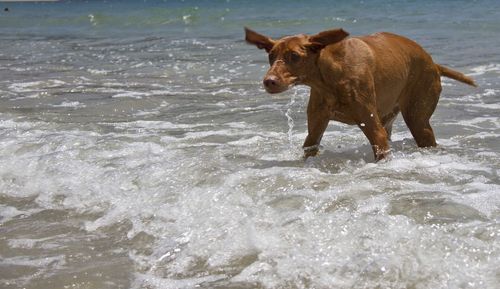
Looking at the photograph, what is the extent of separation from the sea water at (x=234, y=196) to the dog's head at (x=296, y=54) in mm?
771

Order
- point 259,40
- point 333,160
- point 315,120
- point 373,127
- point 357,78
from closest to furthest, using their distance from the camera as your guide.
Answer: point 259,40 → point 357,78 → point 373,127 → point 315,120 → point 333,160

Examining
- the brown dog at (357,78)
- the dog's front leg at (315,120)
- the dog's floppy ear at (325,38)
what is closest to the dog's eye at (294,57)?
the brown dog at (357,78)

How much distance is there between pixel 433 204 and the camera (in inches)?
182

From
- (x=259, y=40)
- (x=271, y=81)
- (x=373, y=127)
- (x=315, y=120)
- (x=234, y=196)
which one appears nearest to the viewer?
(x=271, y=81)

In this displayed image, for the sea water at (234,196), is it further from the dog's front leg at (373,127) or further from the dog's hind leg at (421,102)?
the dog's hind leg at (421,102)

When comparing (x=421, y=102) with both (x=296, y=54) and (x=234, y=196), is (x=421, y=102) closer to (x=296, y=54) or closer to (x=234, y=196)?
(x=296, y=54)

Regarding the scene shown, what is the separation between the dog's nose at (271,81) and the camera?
4848 mm

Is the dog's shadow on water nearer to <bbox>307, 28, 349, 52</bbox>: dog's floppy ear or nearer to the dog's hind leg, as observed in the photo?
the dog's hind leg

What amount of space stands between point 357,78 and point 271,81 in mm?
818

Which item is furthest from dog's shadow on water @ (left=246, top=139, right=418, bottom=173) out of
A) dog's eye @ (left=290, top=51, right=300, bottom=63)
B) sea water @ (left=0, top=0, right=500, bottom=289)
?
dog's eye @ (left=290, top=51, right=300, bottom=63)

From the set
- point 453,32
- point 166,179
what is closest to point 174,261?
point 166,179

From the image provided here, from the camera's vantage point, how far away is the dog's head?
197 inches

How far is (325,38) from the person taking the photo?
5.05m

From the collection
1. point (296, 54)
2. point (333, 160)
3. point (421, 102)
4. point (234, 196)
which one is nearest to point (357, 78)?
point (296, 54)
